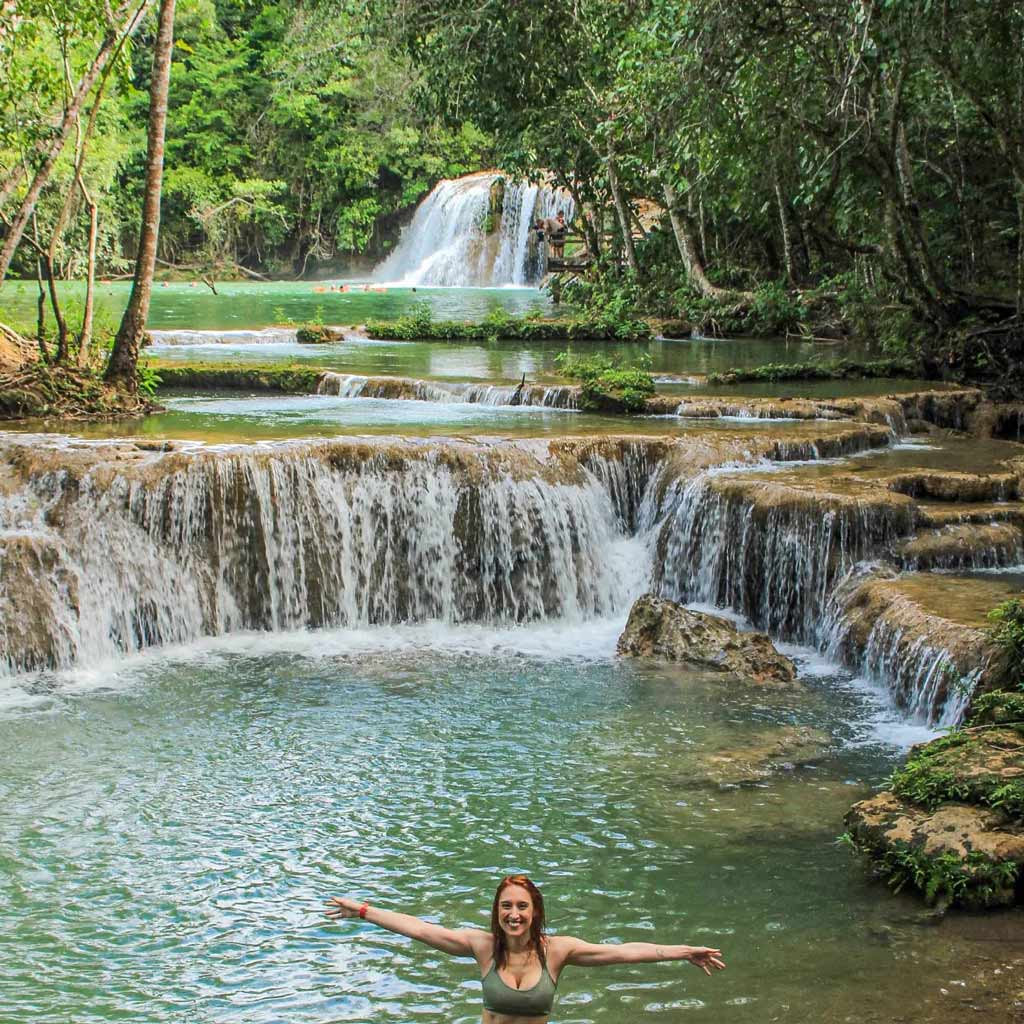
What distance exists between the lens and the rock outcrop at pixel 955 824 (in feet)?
19.5

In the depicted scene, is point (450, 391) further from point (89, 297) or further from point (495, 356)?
point (495, 356)

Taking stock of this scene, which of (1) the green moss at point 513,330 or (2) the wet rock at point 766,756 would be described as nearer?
(2) the wet rock at point 766,756

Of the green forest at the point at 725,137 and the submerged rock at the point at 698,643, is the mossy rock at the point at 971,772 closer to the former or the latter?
the submerged rock at the point at 698,643

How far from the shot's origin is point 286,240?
4959cm

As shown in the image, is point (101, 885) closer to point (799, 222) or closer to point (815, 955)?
point (815, 955)


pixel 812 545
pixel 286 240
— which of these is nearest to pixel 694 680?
pixel 812 545

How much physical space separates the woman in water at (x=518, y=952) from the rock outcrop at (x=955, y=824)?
2.44 m

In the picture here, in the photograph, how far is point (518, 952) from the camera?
395 cm

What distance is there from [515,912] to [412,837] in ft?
10.6

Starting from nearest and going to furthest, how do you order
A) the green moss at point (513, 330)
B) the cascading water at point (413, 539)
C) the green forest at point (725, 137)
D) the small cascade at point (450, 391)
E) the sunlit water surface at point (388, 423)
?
the cascading water at point (413, 539) → the green forest at point (725, 137) → the sunlit water surface at point (388, 423) → the small cascade at point (450, 391) → the green moss at point (513, 330)

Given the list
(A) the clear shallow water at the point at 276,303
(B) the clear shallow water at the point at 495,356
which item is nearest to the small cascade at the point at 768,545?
(B) the clear shallow water at the point at 495,356

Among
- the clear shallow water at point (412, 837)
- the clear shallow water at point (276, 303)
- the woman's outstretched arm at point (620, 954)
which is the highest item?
the clear shallow water at point (276, 303)

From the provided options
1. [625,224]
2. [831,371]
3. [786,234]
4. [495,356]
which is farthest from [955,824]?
[625,224]

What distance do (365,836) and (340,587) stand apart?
454cm
